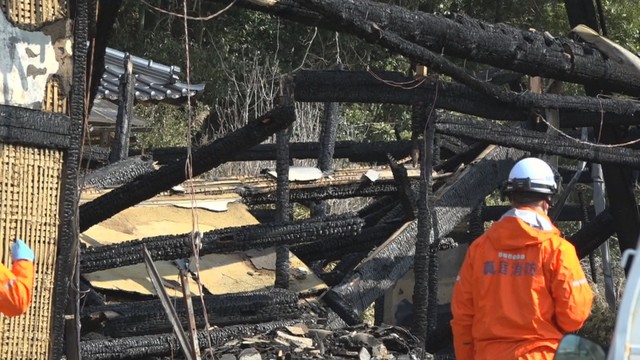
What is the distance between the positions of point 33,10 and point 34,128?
1.88ft

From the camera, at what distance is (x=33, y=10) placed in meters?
6.16

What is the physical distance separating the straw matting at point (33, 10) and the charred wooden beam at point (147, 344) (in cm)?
205

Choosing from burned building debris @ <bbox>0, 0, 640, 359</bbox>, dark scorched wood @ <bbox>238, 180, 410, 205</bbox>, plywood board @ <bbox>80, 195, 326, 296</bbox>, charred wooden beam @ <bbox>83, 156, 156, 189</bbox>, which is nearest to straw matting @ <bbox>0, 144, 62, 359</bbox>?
burned building debris @ <bbox>0, 0, 640, 359</bbox>

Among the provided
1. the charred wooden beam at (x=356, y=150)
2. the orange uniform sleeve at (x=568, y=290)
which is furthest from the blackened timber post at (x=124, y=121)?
the orange uniform sleeve at (x=568, y=290)

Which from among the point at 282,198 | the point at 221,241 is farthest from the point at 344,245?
the point at 221,241

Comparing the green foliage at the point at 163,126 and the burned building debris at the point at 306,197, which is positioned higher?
the burned building debris at the point at 306,197

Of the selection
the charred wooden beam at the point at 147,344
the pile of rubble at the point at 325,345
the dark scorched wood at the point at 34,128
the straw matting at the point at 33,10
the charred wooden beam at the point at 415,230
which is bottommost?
the pile of rubble at the point at 325,345

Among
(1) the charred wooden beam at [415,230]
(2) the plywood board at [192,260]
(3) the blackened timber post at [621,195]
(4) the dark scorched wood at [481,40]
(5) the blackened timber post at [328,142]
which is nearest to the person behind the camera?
(4) the dark scorched wood at [481,40]

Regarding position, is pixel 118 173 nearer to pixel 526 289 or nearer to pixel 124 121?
pixel 124 121

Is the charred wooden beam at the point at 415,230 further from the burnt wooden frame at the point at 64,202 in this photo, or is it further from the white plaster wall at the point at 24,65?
the white plaster wall at the point at 24,65

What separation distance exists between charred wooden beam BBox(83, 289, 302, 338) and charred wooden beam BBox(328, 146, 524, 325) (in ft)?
1.62

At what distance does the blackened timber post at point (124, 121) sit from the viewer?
1126 centimetres

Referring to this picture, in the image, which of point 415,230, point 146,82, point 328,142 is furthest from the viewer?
point 146,82

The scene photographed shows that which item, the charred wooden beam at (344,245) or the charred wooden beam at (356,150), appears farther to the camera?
the charred wooden beam at (356,150)
